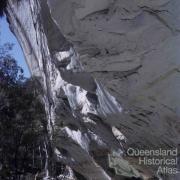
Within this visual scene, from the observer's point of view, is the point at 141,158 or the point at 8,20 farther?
the point at 8,20

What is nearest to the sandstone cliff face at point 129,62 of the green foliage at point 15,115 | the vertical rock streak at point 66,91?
the vertical rock streak at point 66,91

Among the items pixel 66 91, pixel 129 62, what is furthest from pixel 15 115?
pixel 129 62

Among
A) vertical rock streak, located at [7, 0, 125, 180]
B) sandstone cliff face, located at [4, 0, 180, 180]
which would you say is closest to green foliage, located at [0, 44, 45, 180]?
vertical rock streak, located at [7, 0, 125, 180]

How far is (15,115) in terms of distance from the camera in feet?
76.3

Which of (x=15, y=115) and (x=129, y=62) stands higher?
(x=15, y=115)

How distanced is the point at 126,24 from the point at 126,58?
58 cm

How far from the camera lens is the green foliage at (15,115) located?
22814mm

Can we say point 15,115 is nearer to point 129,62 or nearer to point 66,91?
point 66,91

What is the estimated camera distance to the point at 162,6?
7.72 m

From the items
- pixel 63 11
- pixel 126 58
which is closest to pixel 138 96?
pixel 126 58

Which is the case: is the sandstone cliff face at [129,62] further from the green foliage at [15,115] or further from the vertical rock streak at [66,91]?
the green foliage at [15,115]

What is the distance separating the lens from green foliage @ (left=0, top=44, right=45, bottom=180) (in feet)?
74.8

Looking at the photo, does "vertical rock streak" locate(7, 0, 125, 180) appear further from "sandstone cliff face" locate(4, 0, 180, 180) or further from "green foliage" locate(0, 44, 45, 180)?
"green foliage" locate(0, 44, 45, 180)

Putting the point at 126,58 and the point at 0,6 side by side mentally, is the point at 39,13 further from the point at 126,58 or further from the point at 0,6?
the point at 0,6
